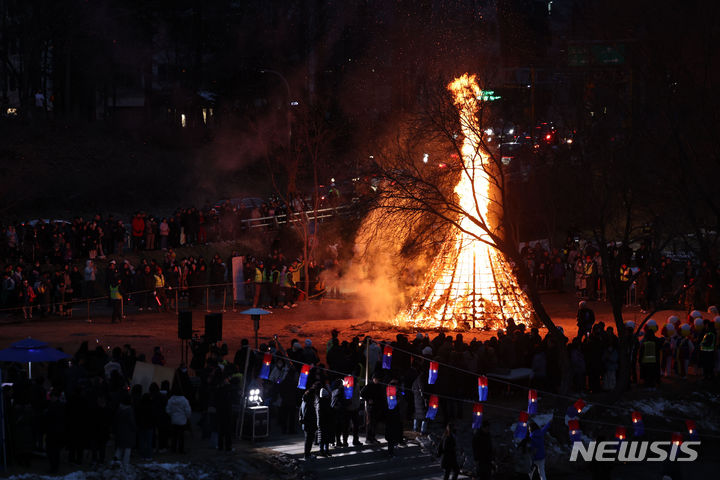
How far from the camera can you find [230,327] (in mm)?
27688

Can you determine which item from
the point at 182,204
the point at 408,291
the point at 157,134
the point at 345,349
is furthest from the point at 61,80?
the point at 345,349

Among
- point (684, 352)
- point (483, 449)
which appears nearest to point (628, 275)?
point (684, 352)

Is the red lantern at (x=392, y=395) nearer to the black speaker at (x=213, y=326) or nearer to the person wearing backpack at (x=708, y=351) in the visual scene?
the black speaker at (x=213, y=326)

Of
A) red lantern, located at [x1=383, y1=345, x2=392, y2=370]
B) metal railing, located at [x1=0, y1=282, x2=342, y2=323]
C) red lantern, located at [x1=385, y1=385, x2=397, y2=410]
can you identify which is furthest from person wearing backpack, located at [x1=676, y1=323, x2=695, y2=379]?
metal railing, located at [x1=0, y1=282, x2=342, y2=323]

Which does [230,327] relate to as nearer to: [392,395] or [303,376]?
[303,376]

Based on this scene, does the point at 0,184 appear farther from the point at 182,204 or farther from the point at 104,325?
the point at 104,325

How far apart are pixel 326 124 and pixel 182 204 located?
9.68m

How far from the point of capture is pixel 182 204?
165 ft

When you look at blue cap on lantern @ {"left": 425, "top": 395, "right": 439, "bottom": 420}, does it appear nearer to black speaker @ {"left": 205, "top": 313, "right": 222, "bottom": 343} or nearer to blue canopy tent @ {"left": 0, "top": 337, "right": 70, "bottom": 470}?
black speaker @ {"left": 205, "top": 313, "right": 222, "bottom": 343}

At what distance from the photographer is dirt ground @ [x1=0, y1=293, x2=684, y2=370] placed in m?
24.7

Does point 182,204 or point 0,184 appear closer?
point 0,184

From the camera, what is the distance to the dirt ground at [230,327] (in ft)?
81.1

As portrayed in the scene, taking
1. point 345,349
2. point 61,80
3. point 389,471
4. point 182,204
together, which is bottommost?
point 389,471

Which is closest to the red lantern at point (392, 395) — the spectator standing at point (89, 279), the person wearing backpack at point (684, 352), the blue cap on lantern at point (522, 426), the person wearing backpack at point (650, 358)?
the blue cap on lantern at point (522, 426)
